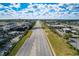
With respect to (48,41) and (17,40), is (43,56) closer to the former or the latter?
(48,41)

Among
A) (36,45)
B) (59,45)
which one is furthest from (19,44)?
(59,45)

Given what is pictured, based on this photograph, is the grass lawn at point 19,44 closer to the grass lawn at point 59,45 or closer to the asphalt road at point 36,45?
the asphalt road at point 36,45

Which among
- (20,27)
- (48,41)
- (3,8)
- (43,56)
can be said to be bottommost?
(43,56)

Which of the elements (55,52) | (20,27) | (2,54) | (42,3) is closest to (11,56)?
(2,54)

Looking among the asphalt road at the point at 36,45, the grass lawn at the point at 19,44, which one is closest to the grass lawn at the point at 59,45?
the asphalt road at the point at 36,45

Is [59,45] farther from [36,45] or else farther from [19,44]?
[19,44]

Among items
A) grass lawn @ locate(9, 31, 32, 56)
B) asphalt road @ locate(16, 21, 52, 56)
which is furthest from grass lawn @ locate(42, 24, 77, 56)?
grass lawn @ locate(9, 31, 32, 56)

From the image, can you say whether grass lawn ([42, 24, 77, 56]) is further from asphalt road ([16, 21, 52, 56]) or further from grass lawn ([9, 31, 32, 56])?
grass lawn ([9, 31, 32, 56])
